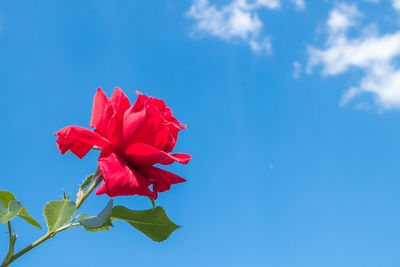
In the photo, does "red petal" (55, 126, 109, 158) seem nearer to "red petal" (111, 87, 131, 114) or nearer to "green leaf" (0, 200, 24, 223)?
"red petal" (111, 87, 131, 114)

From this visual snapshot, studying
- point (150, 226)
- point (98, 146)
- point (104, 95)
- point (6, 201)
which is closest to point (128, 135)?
point (98, 146)

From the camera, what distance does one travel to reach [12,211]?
1.55 metres

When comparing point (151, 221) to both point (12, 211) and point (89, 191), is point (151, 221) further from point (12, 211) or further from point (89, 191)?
point (12, 211)

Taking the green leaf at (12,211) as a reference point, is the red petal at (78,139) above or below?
above

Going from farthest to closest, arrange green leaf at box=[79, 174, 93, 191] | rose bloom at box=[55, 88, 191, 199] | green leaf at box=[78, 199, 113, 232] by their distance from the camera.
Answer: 1. green leaf at box=[79, 174, 93, 191]
2. rose bloom at box=[55, 88, 191, 199]
3. green leaf at box=[78, 199, 113, 232]

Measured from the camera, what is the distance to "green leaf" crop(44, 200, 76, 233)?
1.49 metres

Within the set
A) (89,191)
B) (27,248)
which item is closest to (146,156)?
(89,191)

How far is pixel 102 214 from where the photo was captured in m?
1.50

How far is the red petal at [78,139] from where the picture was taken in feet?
5.29

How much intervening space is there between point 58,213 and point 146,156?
37 cm

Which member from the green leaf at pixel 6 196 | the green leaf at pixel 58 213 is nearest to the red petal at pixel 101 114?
the green leaf at pixel 58 213

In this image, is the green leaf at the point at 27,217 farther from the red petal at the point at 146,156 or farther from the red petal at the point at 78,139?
the red petal at the point at 146,156

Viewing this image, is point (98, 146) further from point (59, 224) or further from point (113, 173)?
point (59, 224)

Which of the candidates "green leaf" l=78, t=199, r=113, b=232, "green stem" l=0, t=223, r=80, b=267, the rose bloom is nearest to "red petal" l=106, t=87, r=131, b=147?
the rose bloom
